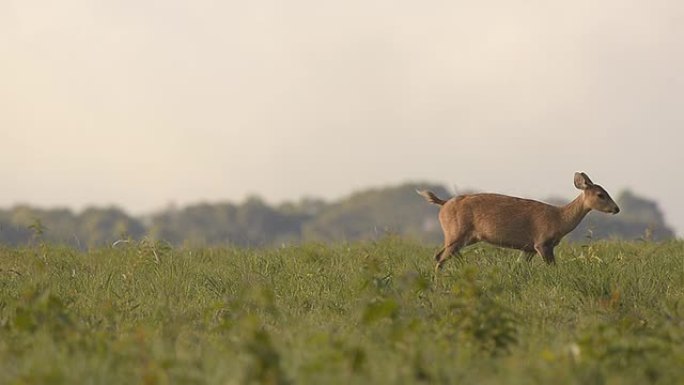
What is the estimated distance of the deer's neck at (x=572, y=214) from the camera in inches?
525

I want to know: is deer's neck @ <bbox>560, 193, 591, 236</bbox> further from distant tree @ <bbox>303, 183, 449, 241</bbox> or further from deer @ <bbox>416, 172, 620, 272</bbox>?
distant tree @ <bbox>303, 183, 449, 241</bbox>

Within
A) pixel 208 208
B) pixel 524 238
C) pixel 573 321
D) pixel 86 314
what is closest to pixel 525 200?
pixel 524 238

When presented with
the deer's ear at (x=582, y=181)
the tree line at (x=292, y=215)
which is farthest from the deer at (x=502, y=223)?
the tree line at (x=292, y=215)

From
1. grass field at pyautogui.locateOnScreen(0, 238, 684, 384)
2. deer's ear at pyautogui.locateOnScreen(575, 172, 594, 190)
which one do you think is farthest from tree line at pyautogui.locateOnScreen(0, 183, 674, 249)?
grass field at pyautogui.locateOnScreen(0, 238, 684, 384)

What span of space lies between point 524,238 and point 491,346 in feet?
20.2

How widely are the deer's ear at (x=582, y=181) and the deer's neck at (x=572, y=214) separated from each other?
0.37 feet

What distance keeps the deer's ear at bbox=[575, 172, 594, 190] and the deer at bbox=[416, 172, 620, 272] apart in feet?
1.58

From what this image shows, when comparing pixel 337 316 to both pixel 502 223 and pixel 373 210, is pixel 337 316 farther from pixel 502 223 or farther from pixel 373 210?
pixel 373 210

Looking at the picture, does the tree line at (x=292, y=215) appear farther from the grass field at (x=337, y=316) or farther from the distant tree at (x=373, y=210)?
the grass field at (x=337, y=316)

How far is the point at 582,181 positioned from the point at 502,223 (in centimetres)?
146

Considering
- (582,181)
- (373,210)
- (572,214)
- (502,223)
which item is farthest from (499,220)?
(373,210)

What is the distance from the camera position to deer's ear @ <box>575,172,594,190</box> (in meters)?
13.8

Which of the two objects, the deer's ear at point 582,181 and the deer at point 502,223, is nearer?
the deer at point 502,223

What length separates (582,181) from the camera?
1380 cm
